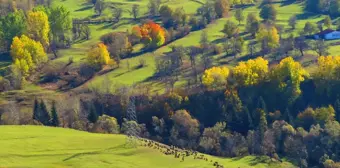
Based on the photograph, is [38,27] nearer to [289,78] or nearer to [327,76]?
[289,78]

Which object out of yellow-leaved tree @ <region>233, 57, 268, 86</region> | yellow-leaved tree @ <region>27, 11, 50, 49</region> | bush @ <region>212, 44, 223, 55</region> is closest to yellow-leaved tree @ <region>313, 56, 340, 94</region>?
yellow-leaved tree @ <region>233, 57, 268, 86</region>

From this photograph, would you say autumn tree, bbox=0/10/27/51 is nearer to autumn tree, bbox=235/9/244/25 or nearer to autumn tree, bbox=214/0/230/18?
autumn tree, bbox=214/0/230/18

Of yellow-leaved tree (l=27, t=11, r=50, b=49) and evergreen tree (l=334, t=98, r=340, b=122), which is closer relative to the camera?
evergreen tree (l=334, t=98, r=340, b=122)

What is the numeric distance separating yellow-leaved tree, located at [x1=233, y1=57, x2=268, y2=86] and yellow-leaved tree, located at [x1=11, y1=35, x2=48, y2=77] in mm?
55041

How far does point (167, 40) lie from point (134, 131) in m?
59.7

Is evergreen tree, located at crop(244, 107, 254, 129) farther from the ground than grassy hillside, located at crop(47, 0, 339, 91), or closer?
closer

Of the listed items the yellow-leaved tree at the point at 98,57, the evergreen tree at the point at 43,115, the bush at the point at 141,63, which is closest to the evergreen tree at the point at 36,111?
the evergreen tree at the point at 43,115

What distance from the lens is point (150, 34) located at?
174m

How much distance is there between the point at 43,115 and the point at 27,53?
103 feet

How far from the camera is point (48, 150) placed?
105 meters

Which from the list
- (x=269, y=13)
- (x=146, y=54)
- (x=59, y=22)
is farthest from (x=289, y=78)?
(x=59, y=22)

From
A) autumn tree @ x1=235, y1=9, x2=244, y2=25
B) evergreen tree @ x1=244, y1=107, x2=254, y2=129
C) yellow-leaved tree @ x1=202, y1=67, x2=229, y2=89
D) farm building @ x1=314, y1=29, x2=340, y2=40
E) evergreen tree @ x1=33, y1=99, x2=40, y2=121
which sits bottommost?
evergreen tree @ x1=244, y1=107, x2=254, y2=129

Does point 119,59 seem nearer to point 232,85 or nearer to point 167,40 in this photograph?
point 167,40

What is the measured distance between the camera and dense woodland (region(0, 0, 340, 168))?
→ 124 meters
